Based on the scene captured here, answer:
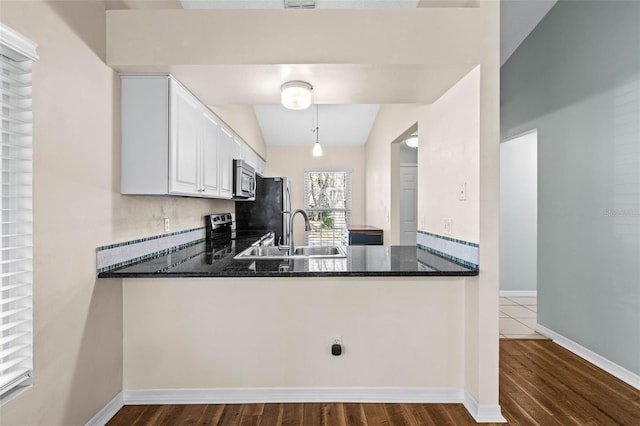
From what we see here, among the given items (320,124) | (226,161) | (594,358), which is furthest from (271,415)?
(320,124)

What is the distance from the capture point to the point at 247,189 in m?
3.85

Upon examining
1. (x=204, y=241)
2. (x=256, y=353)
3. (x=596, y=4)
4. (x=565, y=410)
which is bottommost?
(x=565, y=410)

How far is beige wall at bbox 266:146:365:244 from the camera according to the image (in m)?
6.74

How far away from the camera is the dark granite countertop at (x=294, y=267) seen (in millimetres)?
1889

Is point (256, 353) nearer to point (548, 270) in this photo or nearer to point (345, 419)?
point (345, 419)

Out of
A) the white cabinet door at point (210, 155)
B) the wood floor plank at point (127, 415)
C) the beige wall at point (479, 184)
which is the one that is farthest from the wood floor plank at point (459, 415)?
the white cabinet door at point (210, 155)

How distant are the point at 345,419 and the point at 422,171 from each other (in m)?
1.97

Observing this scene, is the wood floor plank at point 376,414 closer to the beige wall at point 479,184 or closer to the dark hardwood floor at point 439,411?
the dark hardwood floor at point 439,411

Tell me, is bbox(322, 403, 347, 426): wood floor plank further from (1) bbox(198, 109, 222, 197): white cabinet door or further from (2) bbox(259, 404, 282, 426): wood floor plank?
(1) bbox(198, 109, 222, 197): white cabinet door

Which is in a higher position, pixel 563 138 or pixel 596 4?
pixel 596 4

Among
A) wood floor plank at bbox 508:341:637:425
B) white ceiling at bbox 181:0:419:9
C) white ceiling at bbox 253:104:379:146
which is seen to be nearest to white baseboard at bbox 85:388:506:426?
wood floor plank at bbox 508:341:637:425

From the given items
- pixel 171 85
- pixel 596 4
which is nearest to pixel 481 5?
pixel 596 4

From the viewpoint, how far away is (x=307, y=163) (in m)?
6.75

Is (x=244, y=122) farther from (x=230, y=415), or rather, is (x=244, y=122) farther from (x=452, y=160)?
(x=230, y=415)
